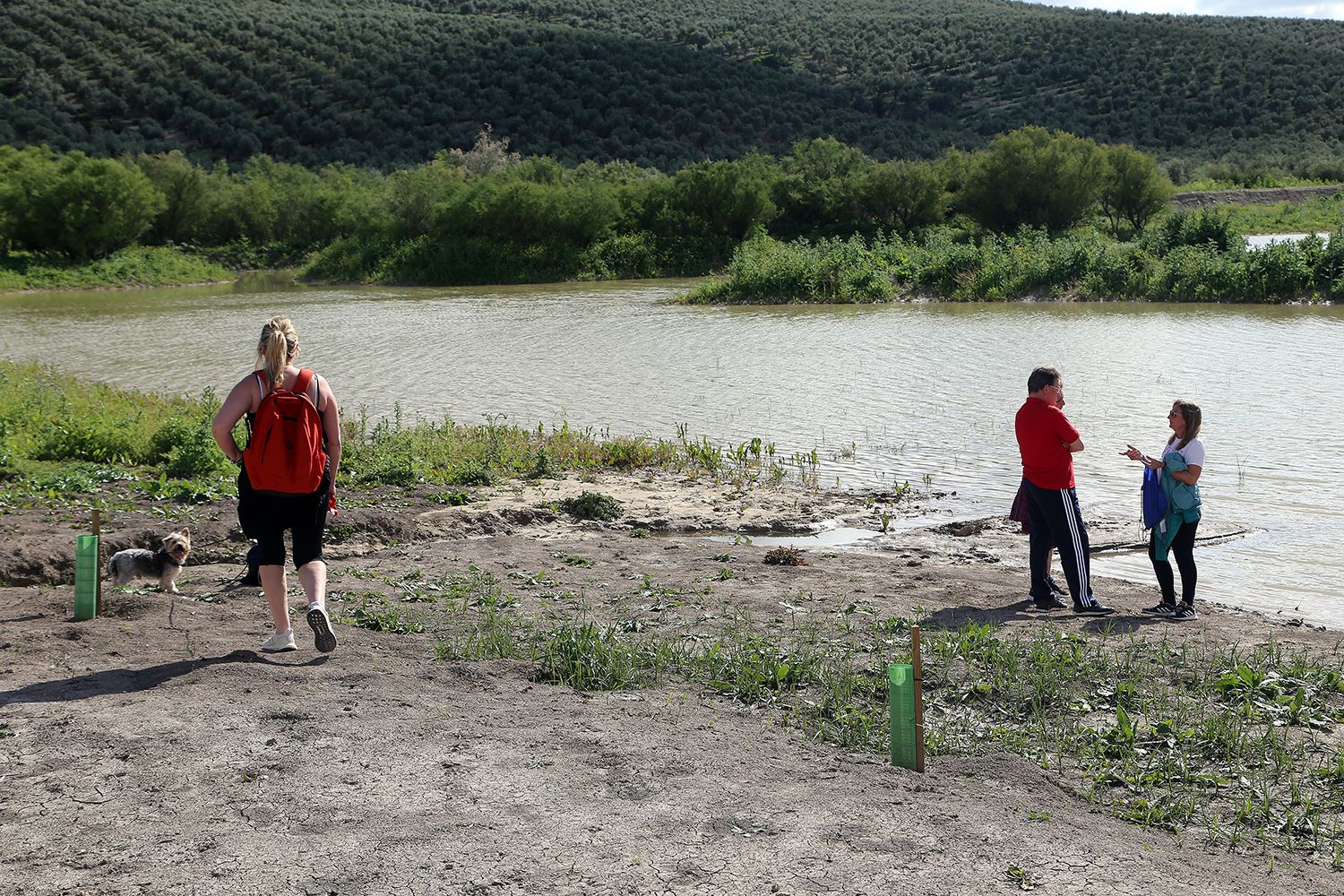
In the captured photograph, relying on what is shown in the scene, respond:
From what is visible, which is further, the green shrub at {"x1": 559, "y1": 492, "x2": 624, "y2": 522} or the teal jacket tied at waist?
the green shrub at {"x1": 559, "y1": 492, "x2": 624, "y2": 522}

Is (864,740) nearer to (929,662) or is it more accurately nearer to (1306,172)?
(929,662)

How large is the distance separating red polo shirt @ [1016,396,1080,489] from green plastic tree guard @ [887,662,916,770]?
145 inches

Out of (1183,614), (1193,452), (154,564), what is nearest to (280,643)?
(154,564)

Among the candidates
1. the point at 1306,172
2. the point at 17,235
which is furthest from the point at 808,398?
the point at 1306,172

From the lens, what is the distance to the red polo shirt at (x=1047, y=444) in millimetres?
8859

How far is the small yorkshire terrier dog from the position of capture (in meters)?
8.65

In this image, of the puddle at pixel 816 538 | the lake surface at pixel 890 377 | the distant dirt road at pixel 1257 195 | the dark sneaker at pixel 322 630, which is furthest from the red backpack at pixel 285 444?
the distant dirt road at pixel 1257 195

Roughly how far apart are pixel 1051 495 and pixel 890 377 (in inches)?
522

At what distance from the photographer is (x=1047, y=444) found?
8906mm

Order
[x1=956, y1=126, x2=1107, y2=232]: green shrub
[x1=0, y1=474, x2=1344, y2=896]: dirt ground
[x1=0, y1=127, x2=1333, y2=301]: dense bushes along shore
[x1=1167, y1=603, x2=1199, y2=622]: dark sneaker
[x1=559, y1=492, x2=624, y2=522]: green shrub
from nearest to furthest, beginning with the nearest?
[x1=0, y1=474, x2=1344, y2=896]: dirt ground → [x1=1167, y1=603, x2=1199, y2=622]: dark sneaker → [x1=559, y1=492, x2=624, y2=522]: green shrub → [x1=956, y1=126, x2=1107, y2=232]: green shrub → [x1=0, y1=127, x2=1333, y2=301]: dense bushes along shore

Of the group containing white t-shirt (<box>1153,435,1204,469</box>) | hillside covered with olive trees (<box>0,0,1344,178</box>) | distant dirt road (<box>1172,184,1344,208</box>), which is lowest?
white t-shirt (<box>1153,435,1204,469</box>)

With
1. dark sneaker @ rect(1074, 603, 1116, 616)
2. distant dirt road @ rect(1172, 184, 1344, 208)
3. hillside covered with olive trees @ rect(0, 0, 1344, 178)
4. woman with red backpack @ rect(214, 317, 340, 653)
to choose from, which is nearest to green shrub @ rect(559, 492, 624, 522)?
dark sneaker @ rect(1074, 603, 1116, 616)

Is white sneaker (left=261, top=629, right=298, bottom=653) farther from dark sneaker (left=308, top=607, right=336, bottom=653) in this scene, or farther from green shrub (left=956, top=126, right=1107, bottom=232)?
green shrub (left=956, top=126, right=1107, bottom=232)

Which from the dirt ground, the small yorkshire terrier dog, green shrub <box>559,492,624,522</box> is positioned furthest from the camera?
green shrub <box>559,492,624,522</box>
